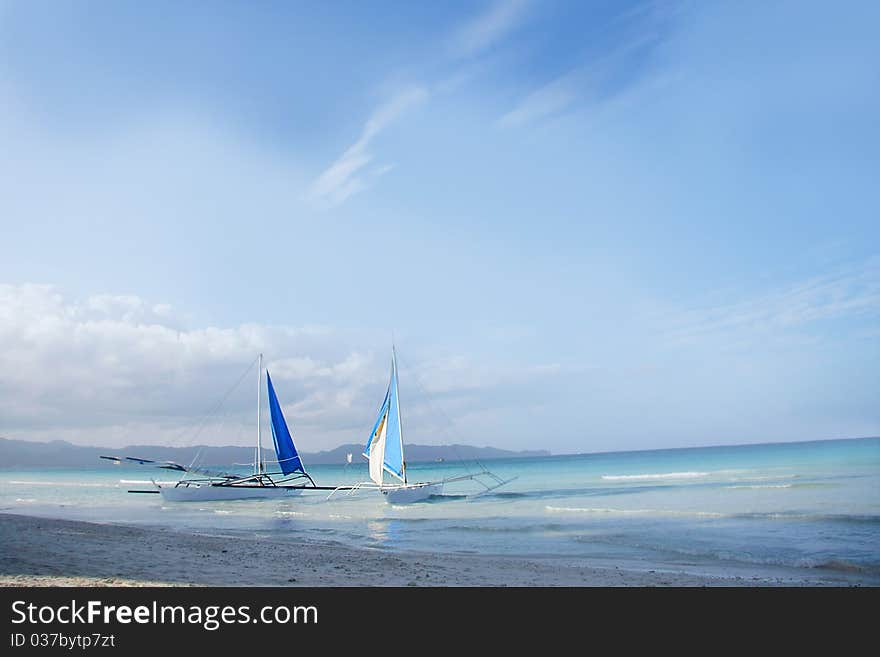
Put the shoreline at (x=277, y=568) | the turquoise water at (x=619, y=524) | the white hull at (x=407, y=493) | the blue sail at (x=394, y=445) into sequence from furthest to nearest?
1. the blue sail at (x=394, y=445)
2. the white hull at (x=407, y=493)
3. the turquoise water at (x=619, y=524)
4. the shoreline at (x=277, y=568)

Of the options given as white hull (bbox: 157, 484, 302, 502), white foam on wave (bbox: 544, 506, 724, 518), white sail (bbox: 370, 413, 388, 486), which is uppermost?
white sail (bbox: 370, 413, 388, 486)

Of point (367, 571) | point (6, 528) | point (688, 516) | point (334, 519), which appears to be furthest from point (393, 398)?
point (367, 571)

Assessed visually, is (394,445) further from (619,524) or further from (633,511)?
(619,524)

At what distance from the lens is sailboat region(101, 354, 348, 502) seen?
35438 mm

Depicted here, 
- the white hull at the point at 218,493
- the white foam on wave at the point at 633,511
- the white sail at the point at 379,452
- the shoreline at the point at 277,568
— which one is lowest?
the white foam on wave at the point at 633,511

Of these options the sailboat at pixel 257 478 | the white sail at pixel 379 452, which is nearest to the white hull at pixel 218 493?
the sailboat at pixel 257 478

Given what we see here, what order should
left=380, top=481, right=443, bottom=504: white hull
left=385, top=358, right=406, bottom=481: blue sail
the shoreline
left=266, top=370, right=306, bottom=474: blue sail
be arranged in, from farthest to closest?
left=266, top=370, right=306, bottom=474: blue sail < left=385, top=358, right=406, bottom=481: blue sail < left=380, top=481, right=443, bottom=504: white hull < the shoreline

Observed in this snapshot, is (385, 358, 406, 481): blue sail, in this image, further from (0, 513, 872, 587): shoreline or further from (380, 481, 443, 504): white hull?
(0, 513, 872, 587): shoreline

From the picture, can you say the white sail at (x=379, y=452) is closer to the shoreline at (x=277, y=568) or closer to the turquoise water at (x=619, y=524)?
the turquoise water at (x=619, y=524)

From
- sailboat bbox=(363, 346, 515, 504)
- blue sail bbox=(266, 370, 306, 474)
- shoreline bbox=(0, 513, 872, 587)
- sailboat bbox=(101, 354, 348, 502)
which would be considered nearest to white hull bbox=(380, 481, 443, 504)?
sailboat bbox=(363, 346, 515, 504)

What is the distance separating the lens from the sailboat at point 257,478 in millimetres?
35438

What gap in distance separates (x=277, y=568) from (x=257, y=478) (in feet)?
90.8

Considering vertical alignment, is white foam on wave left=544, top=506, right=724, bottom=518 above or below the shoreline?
below
